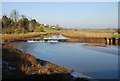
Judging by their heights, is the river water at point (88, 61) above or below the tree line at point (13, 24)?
below

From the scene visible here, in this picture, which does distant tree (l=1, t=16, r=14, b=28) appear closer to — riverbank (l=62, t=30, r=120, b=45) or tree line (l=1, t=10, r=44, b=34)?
tree line (l=1, t=10, r=44, b=34)

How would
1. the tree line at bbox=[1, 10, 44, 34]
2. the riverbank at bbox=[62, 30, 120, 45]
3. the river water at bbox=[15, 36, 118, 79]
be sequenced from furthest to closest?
the tree line at bbox=[1, 10, 44, 34]
the riverbank at bbox=[62, 30, 120, 45]
the river water at bbox=[15, 36, 118, 79]

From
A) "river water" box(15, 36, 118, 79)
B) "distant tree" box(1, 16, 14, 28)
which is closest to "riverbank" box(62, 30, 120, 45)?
"river water" box(15, 36, 118, 79)

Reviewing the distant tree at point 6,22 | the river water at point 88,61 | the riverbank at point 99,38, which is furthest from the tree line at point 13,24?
the river water at point 88,61

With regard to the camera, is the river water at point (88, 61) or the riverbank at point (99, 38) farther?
the riverbank at point (99, 38)

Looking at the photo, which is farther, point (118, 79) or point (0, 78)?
point (118, 79)

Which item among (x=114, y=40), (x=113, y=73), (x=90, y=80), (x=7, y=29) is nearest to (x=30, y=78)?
(x=90, y=80)

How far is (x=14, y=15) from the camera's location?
5262 centimetres

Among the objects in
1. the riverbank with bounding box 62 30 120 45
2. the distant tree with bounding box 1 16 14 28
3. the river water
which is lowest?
the river water

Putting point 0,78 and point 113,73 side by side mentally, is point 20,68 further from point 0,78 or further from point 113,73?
point 113,73

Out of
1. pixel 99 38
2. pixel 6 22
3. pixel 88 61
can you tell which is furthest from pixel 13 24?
pixel 88 61

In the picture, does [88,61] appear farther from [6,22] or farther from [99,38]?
[6,22]

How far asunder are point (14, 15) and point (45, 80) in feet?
163

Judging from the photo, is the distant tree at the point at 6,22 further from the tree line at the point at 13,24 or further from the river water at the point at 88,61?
the river water at the point at 88,61
